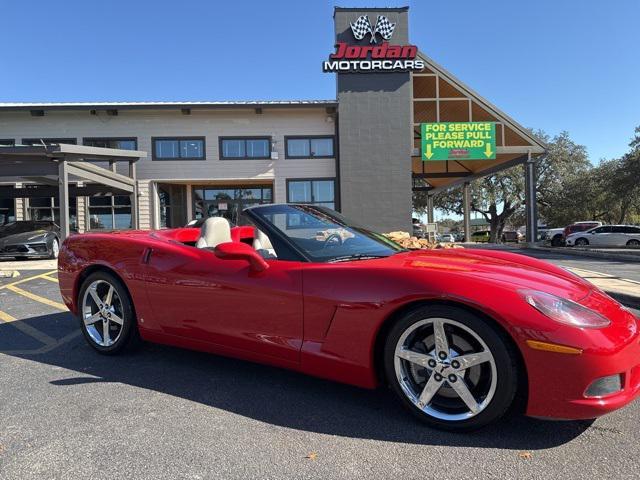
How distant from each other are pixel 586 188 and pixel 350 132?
105ft

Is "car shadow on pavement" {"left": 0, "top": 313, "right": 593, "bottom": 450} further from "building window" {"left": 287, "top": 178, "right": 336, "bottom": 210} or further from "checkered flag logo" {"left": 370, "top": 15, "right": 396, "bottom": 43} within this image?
"checkered flag logo" {"left": 370, "top": 15, "right": 396, "bottom": 43}

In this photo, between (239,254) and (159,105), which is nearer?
Result: (239,254)

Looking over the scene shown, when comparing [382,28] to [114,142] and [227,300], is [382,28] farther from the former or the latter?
[227,300]

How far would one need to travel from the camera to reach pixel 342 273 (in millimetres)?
2750

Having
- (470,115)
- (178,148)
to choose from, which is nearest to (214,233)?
(178,148)

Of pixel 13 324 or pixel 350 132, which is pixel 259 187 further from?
pixel 13 324

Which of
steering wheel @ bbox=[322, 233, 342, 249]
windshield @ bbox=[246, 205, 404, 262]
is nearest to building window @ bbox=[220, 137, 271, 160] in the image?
windshield @ bbox=[246, 205, 404, 262]

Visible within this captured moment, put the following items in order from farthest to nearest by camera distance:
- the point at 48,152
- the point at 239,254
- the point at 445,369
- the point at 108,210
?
1. the point at 108,210
2. the point at 48,152
3. the point at 239,254
4. the point at 445,369

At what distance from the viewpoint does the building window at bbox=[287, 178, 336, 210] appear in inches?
749

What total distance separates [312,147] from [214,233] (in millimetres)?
15879

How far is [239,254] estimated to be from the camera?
9.37ft

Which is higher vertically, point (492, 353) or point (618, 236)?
point (492, 353)

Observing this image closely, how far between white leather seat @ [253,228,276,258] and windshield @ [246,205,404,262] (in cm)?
12

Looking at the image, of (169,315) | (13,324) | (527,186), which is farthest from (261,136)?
(169,315)
